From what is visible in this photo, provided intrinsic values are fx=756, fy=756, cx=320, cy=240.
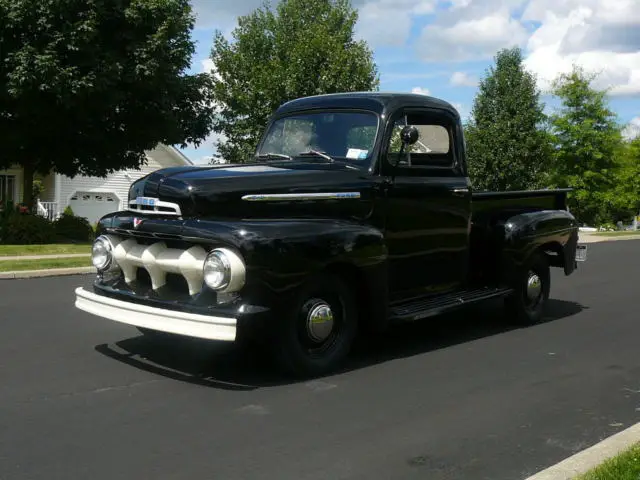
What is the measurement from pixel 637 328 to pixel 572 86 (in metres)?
29.5

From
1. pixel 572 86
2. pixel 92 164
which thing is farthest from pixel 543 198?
pixel 572 86

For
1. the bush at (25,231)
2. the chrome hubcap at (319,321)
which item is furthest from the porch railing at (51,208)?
the chrome hubcap at (319,321)

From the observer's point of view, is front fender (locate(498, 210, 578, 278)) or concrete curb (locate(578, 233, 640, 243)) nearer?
front fender (locate(498, 210, 578, 278))

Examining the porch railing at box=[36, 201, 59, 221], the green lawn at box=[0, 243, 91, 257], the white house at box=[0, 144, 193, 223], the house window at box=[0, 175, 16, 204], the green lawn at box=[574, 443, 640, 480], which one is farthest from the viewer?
the white house at box=[0, 144, 193, 223]

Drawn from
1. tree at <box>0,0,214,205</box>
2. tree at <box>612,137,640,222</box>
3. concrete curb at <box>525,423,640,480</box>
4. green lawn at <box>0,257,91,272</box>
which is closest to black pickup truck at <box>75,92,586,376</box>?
concrete curb at <box>525,423,640,480</box>

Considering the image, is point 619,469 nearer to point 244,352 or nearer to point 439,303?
point 439,303

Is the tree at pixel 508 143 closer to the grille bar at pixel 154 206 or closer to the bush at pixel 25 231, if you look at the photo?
the bush at pixel 25 231

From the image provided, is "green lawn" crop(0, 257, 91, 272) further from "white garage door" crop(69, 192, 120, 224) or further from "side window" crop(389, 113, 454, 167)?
"white garage door" crop(69, 192, 120, 224)

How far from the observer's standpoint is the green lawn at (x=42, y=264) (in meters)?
12.5

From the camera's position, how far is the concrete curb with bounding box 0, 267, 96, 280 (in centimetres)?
1176

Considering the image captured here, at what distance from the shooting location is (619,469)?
3834 mm

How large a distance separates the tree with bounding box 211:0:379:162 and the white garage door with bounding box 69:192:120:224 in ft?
19.5

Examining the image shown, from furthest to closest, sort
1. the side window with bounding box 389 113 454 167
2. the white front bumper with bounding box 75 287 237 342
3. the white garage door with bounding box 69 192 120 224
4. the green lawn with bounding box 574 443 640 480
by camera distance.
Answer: the white garage door with bounding box 69 192 120 224, the side window with bounding box 389 113 454 167, the white front bumper with bounding box 75 287 237 342, the green lawn with bounding box 574 443 640 480

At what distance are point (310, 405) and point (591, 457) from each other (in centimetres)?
183
